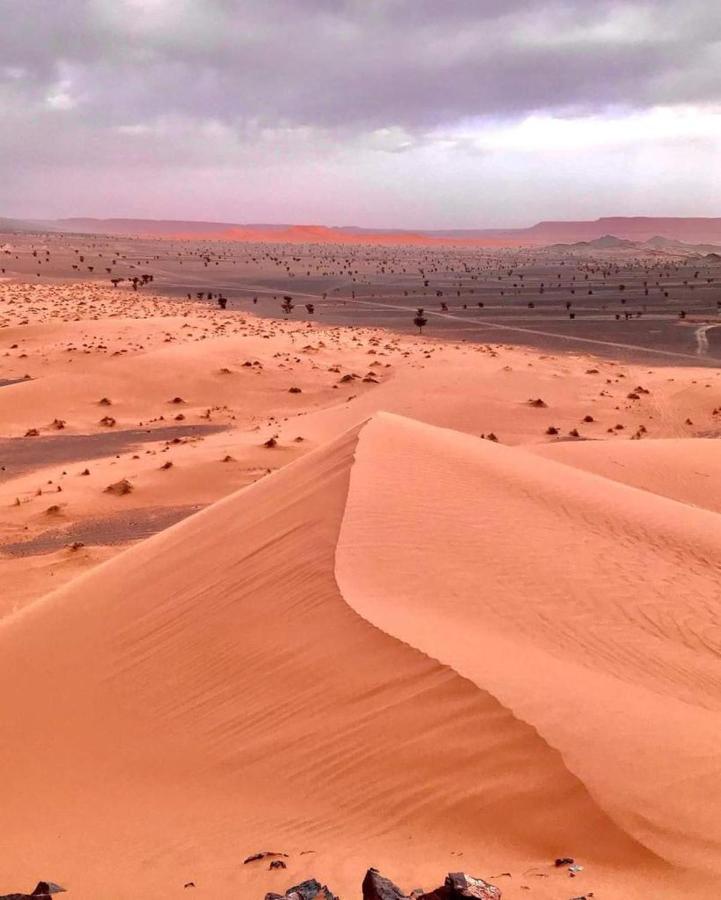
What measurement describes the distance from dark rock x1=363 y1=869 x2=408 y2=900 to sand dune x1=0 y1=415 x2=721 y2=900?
0.43 m

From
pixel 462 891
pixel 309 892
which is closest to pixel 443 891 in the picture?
pixel 462 891

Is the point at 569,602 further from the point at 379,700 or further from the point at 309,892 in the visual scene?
the point at 309,892

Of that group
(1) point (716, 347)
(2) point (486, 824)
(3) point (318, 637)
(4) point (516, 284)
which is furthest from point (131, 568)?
(4) point (516, 284)

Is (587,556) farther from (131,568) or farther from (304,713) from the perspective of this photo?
(131,568)

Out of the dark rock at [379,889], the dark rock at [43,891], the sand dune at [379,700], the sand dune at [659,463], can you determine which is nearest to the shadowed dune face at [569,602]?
the sand dune at [379,700]

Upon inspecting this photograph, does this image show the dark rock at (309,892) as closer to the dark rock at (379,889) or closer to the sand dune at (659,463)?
the dark rock at (379,889)

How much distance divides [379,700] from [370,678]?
0.79 feet

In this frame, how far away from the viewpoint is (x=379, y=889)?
3062 mm

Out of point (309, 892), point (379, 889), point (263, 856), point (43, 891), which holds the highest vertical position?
point (379, 889)

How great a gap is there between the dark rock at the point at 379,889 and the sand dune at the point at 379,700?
429 millimetres

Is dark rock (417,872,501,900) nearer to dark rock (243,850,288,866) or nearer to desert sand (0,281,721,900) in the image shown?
desert sand (0,281,721,900)

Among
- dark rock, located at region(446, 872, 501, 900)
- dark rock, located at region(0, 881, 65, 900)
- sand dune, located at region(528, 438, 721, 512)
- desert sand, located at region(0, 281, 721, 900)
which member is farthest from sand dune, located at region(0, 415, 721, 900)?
sand dune, located at region(528, 438, 721, 512)

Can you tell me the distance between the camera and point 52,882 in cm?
407

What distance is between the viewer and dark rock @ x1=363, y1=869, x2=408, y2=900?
304cm
